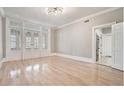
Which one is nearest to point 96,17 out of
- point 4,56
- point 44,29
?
point 44,29

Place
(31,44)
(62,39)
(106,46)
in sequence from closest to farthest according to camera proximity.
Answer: (31,44) → (62,39) → (106,46)

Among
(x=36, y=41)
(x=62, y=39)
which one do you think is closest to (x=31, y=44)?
(x=36, y=41)

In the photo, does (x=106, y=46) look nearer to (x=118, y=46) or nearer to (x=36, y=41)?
(x=118, y=46)

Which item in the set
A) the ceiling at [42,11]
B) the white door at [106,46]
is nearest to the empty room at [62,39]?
the ceiling at [42,11]

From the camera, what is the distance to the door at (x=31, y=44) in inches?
258

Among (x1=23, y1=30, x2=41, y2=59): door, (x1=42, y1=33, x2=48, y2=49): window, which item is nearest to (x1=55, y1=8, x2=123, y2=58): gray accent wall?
(x1=42, y1=33, x2=48, y2=49): window

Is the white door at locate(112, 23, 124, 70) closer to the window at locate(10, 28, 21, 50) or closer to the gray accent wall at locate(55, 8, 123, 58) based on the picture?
the gray accent wall at locate(55, 8, 123, 58)

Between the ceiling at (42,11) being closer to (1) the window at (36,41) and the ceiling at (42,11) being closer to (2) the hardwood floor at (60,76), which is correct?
(1) the window at (36,41)

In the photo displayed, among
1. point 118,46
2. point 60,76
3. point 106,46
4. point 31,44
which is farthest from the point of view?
point 106,46

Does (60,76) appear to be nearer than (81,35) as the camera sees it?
Yes

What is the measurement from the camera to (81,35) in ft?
19.8

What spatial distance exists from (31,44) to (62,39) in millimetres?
2710

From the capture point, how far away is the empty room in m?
3.91
